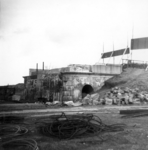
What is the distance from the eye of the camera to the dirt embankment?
20375mm

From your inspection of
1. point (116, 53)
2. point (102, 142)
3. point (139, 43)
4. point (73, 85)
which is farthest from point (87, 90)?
point (102, 142)

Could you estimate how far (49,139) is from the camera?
5.27 m

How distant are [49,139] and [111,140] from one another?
6.03 ft

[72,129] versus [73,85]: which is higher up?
[73,85]

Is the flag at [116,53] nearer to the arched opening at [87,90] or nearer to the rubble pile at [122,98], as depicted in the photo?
the arched opening at [87,90]

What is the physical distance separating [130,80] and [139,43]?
8.57m

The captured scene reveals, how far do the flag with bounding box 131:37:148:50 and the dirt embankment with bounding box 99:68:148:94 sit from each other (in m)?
4.57

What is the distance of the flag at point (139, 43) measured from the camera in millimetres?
26797

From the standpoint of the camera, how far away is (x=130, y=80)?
71.9 ft

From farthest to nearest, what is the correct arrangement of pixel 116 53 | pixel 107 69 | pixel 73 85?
pixel 116 53 → pixel 107 69 → pixel 73 85

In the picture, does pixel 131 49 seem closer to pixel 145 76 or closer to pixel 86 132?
pixel 145 76

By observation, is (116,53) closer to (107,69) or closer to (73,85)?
(107,69)

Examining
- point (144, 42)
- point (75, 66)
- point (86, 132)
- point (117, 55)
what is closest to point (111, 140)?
point (86, 132)

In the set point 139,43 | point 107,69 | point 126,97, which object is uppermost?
point 139,43
